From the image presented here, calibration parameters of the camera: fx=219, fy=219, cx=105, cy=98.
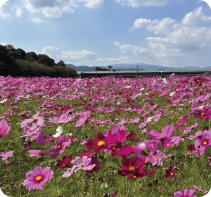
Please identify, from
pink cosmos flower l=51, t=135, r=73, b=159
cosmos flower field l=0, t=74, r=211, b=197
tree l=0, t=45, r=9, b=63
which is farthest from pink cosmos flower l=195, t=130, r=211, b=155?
tree l=0, t=45, r=9, b=63

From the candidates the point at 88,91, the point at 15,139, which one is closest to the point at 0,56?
the point at 88,91

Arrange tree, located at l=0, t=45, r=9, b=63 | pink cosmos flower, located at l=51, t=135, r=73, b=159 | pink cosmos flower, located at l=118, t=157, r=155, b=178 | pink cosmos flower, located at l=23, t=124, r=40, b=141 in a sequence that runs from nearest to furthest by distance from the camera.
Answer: pink cosmos flower, located at l=118, t=157, r=155, b=178 < pink cosmos flower, located at l=51, t=135, r=73, b=159 < pink cosmos flower, located at l=23, t=124, r=40, b=141 < tree, located at l=0, t=45, r=9, b=63

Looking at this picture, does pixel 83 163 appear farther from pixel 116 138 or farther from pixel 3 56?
pixel 3 56

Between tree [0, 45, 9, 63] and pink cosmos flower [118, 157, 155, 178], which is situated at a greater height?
tree [0, 45, 9, 63]

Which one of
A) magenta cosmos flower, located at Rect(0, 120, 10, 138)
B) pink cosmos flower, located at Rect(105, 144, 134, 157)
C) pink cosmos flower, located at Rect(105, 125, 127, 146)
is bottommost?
pink cosmos flower, located at Rect(105, 144, 134, 157)

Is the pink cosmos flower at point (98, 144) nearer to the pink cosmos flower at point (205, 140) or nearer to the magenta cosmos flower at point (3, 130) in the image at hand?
the magenta cosmos flower at point (3, 130)

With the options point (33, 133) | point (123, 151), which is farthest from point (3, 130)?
point (123, 151)

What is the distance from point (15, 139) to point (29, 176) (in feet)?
8.10

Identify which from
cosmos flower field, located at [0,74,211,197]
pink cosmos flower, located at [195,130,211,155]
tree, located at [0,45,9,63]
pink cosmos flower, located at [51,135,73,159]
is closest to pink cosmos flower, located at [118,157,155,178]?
cosmos flower field, located at [0,74,211,197]

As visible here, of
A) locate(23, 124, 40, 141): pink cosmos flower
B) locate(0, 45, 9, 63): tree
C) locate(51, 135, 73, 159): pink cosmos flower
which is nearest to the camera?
locate(51, 135, 73, 159): pink cosmos flower

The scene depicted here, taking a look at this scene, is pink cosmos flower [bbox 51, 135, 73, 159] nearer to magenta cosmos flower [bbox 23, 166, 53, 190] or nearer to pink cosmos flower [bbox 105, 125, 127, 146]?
magenta cosmos flower [bbox 23, 166, 53, 190]

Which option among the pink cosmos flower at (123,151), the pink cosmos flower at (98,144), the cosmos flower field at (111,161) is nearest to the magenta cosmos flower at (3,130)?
the cosmos flower field at (111,161)

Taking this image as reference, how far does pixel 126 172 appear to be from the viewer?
33.0 inches

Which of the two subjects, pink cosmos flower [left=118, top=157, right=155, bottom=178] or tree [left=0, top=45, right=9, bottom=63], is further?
tree [left=0, top=45, right=9, bottom=63]
